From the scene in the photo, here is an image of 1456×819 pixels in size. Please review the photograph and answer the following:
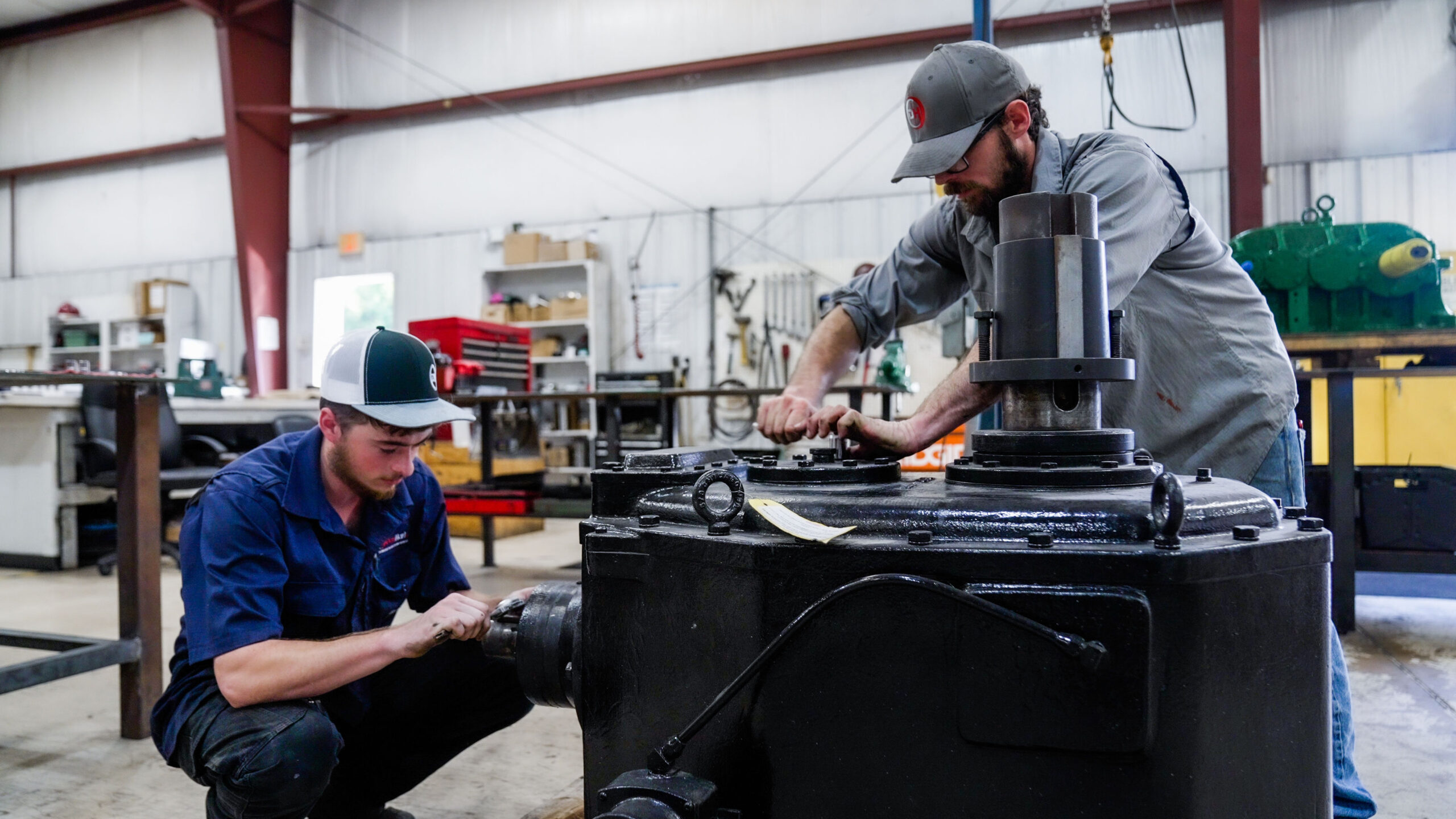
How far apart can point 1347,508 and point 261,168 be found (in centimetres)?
693

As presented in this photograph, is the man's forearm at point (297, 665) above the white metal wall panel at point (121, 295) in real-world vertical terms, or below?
below

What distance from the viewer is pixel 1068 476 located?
671 millimetres

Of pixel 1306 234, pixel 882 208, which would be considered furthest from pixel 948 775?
pixel 882 208

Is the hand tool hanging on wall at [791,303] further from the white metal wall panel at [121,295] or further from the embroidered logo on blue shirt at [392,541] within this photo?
the white metal wall panel at [121,295]

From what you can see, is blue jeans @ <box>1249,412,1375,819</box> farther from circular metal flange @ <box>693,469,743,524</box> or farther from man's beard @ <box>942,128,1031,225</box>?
circular metal flange @ <box>693,469,743,524</box>

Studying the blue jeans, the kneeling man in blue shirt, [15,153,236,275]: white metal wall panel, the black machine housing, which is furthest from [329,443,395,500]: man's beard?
[15,153,236,275]: white metal wall panel

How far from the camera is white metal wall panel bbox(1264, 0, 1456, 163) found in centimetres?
473

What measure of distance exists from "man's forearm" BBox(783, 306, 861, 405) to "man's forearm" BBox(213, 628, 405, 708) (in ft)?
2.13

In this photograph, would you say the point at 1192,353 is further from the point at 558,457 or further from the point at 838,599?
the point at 558,457

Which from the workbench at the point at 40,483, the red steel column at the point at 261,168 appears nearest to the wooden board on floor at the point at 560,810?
the workbench at the point at 40,483

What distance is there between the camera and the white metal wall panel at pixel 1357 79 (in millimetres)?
4730

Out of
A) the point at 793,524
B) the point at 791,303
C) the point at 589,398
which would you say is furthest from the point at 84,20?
the point at 793,524

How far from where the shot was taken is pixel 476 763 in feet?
5.88

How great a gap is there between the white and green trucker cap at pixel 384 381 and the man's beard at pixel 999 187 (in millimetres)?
749
